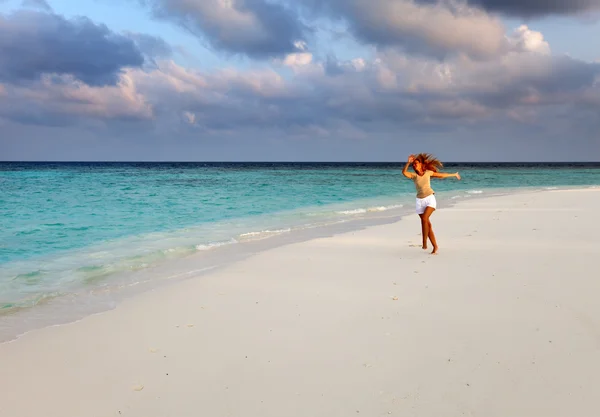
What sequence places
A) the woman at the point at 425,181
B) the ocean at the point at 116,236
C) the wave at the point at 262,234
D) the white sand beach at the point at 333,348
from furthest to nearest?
the wave at the point at 262,234 < the woman at the point at 425,181 < the ocean at the point at 116,236 < the white sand beach at the point at 333,348

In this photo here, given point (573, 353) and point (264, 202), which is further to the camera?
point (264, 202)

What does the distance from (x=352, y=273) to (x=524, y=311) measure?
2946 millimetres

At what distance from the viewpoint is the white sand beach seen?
12.2 feet

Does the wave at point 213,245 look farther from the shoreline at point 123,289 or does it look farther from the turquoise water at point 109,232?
the shoreline at point 123,289

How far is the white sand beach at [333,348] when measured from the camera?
146 inches

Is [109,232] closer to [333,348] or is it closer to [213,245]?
[213,245]

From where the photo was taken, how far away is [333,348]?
4.70 meters

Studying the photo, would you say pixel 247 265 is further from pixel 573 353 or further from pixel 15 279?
pixel 573 353

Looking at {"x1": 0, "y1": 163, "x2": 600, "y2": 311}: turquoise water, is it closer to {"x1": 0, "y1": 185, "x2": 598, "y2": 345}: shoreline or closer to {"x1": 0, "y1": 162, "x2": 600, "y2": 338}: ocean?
{"x1": 0, "y1": 162, "x2": 600, "y2": 338}: ocean

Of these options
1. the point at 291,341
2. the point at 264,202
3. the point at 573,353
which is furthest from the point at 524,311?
the point at 264,202

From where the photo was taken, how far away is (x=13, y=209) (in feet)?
70.8

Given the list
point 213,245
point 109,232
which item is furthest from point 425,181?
point 109,232

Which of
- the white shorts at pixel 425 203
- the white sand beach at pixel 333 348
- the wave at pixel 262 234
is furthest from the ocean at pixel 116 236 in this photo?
the white shorts at pixel 425 203

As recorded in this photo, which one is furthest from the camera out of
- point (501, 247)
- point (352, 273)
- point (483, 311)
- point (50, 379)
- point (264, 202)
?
point (264, 202)
